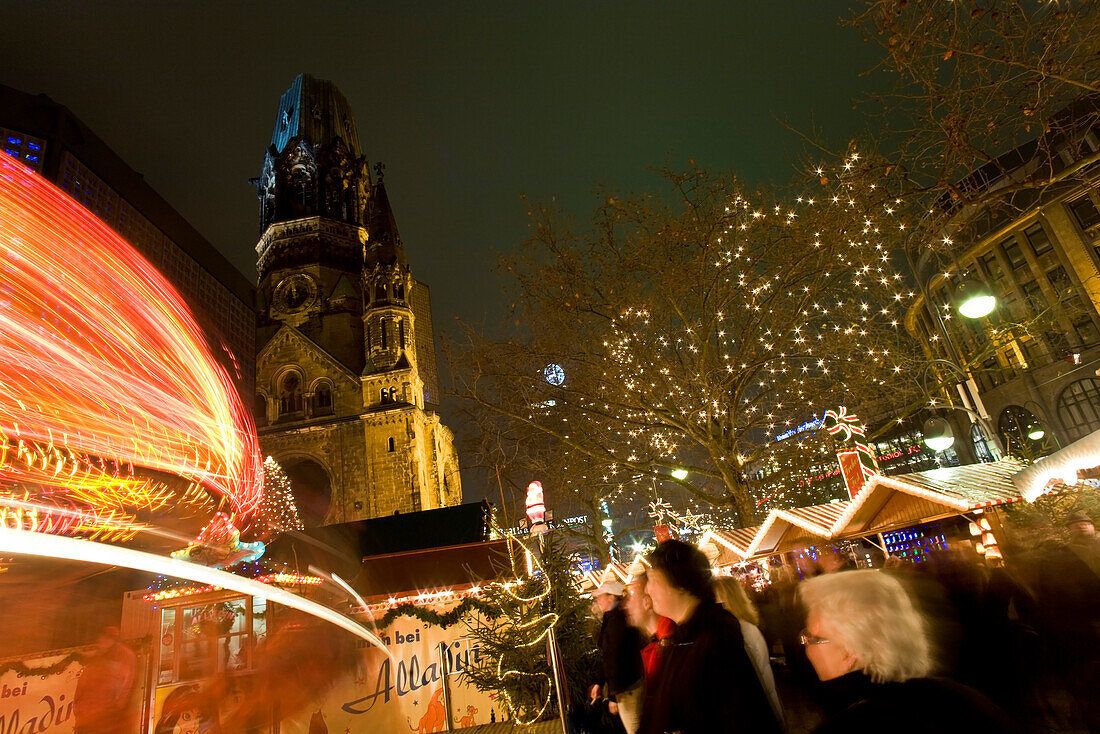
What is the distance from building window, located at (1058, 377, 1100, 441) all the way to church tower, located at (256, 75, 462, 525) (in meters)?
33.7

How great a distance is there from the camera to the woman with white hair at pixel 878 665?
1.37m

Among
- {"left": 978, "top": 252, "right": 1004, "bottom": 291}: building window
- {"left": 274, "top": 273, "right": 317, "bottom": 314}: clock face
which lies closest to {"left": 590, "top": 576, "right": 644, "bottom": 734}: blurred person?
{"left": 274, "top": 273, "right": 317, "bottom": 314}: clock face

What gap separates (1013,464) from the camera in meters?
8.54

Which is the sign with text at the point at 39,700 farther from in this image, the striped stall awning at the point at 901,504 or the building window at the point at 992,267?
the building window at the point at 992,267

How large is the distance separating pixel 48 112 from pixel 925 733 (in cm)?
3354

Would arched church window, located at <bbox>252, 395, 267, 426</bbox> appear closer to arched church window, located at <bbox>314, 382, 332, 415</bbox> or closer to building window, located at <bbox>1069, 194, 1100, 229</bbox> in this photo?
arched church window, located at <bbox>314, 382, 332, 415</bbox>

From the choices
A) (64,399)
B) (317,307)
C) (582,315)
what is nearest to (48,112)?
(317,307)

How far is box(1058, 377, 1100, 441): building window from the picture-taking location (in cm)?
3095

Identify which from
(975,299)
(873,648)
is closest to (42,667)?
(873,648)

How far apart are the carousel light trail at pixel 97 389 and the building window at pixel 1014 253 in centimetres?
4300

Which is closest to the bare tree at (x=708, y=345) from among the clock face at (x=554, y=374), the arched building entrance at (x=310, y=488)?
the clock face at (x=554, y=374)

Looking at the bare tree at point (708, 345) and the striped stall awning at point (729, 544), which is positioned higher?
the bare tree at point (708, 345)

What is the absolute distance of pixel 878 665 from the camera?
1.61m

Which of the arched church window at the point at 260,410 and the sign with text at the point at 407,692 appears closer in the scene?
the sign with text at the point at 407,692
